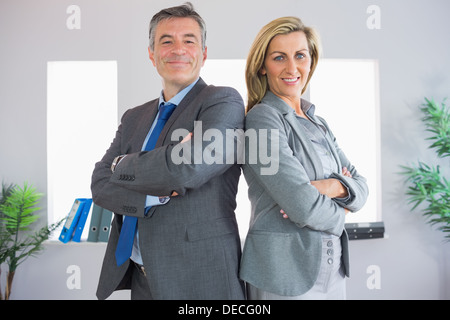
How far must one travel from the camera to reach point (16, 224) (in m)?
3.29

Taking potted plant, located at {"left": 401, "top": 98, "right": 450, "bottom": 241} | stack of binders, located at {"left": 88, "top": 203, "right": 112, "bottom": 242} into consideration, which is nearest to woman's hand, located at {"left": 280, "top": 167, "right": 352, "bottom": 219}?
potted plant, located at {"left": 401, "top": 98, "right": 450, "bottom": 241}

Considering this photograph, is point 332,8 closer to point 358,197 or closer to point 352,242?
point 352,242

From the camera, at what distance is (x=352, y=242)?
11.8ft

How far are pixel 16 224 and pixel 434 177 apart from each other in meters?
3.67

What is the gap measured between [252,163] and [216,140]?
0.17 metres

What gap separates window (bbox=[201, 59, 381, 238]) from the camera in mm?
3725

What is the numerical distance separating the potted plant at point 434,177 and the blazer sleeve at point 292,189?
2304 millimetres

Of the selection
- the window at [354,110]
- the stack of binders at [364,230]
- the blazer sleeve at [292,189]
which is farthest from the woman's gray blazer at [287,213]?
the window at [354,110]

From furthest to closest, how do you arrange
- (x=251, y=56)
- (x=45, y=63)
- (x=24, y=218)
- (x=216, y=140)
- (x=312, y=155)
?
1. (x=45, y=63)
2. (x=24, y=218)
3. (x=251, y=56)
4. (x=312, y=155)
5. (x=216, y=140)

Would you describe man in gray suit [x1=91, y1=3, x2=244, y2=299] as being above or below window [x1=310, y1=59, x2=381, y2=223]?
below

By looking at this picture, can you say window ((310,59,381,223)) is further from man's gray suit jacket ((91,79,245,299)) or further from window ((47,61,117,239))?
man's gray suit jacket ((91,79,245,299))

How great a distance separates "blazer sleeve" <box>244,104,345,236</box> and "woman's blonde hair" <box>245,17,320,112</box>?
236 millimetres

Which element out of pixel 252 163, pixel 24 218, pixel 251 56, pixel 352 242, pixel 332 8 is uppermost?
pixel 332 8

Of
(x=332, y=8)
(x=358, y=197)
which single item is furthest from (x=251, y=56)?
(x=332, y=8)
